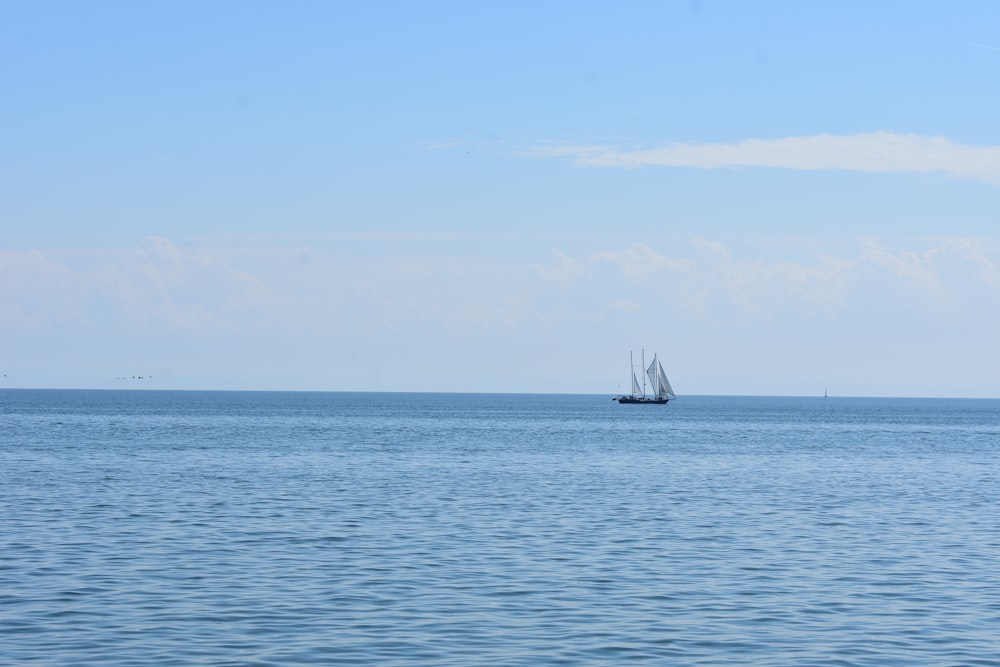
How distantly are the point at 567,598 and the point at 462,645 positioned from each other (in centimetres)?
487

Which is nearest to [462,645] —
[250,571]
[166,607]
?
[166,607]

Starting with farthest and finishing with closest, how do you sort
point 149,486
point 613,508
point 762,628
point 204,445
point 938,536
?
point 204,445 < point 149,486 < point 613,508 < point 938,536 < point 762,628

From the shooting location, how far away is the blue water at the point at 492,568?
74.1 ft

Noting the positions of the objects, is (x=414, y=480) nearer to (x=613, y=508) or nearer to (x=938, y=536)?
(x=613, y=508)

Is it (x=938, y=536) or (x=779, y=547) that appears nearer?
(x=779, y=547)

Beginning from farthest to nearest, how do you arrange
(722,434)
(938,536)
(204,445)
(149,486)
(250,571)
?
(722,434) < (204,445) < (149,486) < (938,536) < (250,571)

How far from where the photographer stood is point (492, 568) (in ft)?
101

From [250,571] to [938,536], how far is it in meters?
20.9

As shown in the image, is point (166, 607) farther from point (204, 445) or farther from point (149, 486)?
point (204, 445)

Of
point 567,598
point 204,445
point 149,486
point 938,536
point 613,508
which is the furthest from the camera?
point 204,445

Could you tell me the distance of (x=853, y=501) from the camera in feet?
163

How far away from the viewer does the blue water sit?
2259cm

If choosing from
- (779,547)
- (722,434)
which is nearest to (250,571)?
(779,547)

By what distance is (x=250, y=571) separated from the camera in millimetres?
30000
